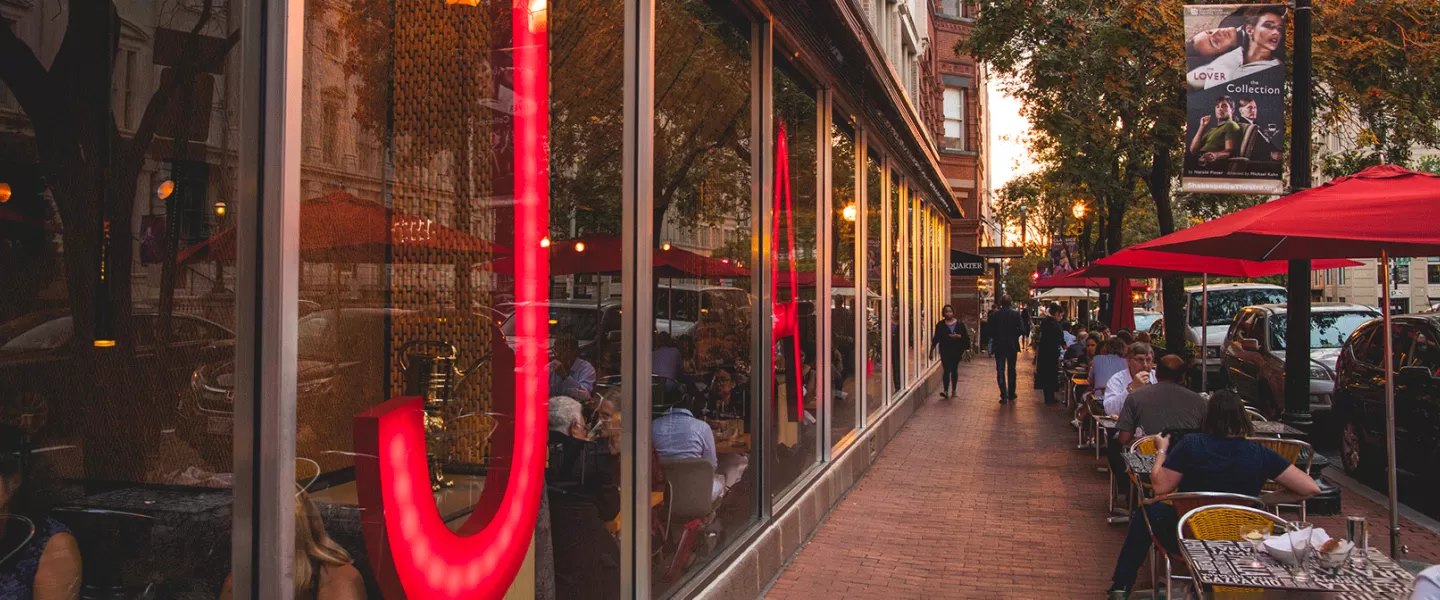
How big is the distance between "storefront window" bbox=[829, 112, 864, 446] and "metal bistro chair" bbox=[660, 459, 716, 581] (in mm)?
3662

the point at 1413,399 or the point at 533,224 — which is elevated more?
the point at 533,224

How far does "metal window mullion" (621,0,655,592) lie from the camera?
4938 mm

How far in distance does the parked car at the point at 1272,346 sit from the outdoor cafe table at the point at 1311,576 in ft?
33.6

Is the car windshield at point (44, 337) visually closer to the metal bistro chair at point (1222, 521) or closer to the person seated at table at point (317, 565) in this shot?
the person seated at table at point (317, 565)

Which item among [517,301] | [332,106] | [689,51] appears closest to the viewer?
[332,106]

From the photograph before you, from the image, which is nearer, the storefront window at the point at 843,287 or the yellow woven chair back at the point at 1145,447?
the yellow woven chair back at the point at 1145,447

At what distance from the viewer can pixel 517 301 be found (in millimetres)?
3725

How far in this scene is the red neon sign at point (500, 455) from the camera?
2.95 metres

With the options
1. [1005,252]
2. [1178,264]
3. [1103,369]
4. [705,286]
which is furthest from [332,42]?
[1005,252]

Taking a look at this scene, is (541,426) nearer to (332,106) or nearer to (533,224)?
(533,224)

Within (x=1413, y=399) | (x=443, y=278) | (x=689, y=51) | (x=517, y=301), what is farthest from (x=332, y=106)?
(x=1413, y=399)

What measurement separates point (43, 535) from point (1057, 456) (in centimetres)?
1191

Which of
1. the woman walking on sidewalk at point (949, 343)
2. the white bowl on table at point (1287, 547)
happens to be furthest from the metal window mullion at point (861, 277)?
the woman walking on sidewalk at point (949, 343)

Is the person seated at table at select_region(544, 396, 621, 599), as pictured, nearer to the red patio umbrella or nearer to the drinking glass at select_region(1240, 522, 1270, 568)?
the drinking glass at select_region(1240, 522, 1270, 568)
